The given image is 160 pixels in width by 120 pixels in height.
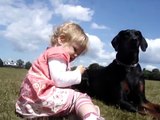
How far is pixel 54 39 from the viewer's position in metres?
6.36

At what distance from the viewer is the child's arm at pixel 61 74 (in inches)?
231

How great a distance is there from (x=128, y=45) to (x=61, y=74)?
4231 mm

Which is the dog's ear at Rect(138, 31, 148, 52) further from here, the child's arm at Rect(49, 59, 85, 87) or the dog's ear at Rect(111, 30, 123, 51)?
the child's arm at Rect(49, 59, 85, 87)

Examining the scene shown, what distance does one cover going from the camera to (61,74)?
230 inches

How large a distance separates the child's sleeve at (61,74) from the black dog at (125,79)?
2824mm

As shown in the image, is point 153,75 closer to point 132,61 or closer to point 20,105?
point 132,61

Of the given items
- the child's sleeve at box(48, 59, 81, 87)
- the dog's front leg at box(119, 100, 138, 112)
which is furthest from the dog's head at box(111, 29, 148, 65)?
the child's sleeve at box(48, 59, 81, 87)

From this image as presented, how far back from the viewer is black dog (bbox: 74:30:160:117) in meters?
9.04

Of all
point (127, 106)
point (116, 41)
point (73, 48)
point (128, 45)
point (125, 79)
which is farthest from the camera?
point (116, 41)

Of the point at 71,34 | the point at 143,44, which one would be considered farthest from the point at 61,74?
the point at 143,44

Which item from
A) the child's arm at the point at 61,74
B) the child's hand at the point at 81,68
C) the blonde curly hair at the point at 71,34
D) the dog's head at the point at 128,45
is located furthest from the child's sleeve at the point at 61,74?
the dog's head at the point at 128,45

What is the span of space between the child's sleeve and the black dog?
2.82m

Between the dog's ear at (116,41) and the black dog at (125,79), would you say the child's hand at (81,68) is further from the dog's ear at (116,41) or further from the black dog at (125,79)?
the dog's ear at (116,41)

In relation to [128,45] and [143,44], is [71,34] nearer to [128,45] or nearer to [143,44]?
[128,45]
